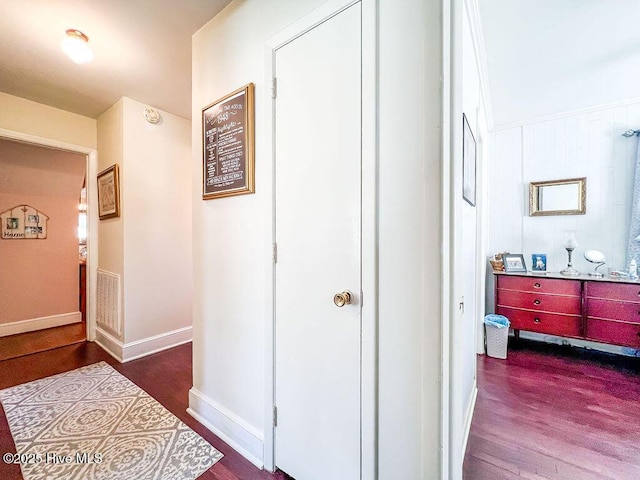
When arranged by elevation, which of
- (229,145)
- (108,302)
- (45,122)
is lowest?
(108,302)

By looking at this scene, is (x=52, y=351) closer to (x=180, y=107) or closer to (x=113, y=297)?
(x=113, y=297)

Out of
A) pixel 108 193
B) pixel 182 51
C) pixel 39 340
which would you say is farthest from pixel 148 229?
pixel 39 340

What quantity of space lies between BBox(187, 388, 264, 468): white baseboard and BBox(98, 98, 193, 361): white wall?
4.18ft

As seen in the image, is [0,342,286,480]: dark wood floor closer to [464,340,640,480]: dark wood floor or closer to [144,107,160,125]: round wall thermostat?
[464,340,640,480]: dark wood floor

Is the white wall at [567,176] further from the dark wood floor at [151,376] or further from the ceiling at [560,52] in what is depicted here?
the dark wood floor at [151,376]

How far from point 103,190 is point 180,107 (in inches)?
47.0

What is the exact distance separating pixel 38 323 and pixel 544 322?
5710 mm

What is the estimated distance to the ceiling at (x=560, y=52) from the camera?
157cm

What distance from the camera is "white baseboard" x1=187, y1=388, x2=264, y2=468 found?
1.39 metres

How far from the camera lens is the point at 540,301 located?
2537mm

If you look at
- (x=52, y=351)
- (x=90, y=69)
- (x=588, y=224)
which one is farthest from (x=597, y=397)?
(x=52, y=351)

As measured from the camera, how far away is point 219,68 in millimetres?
1638

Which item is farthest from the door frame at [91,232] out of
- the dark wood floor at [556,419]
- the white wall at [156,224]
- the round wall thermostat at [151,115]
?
the dark wood floor at [556,419]

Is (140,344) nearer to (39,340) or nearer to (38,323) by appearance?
(39,340)
